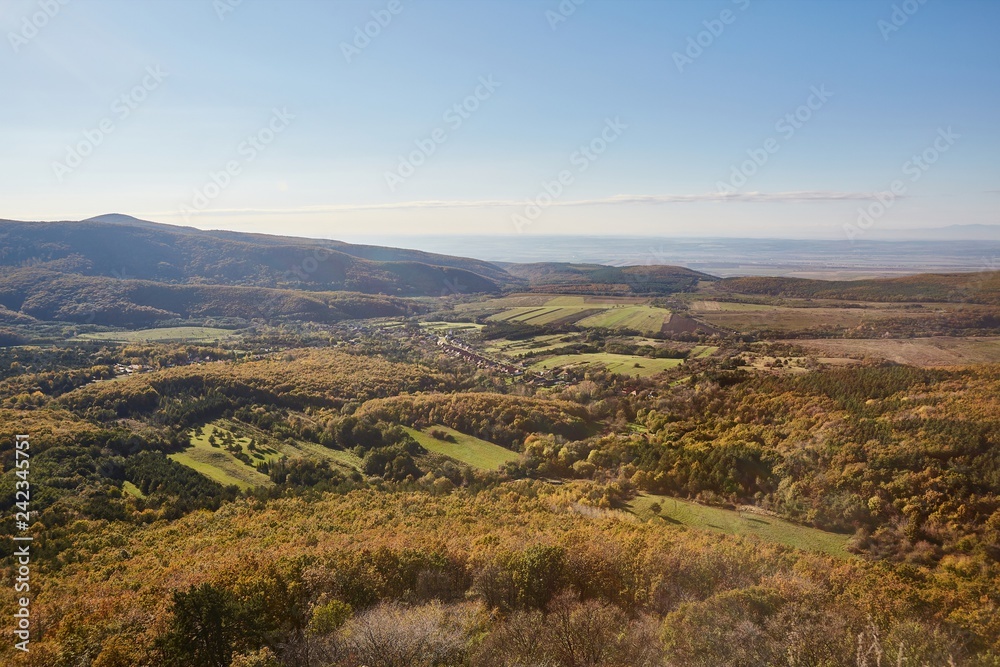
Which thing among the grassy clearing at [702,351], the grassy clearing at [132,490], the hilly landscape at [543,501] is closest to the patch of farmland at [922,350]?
the hilly landscape at [543,501]

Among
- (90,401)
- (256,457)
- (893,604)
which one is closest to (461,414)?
(256,457)

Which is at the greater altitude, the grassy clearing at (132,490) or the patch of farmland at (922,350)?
the patch of farmland at (922,350)

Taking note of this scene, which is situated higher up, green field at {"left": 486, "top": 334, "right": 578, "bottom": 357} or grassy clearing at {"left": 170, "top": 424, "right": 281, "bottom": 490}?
green field at {"left": 486, "top": 334, "right": 578, "bottom": 357}

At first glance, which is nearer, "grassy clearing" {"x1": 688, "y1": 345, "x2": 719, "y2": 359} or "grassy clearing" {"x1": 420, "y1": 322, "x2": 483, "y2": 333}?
"grassy clearing" {"x1": 688, "y1": 345, "x2": 719, "y2": 359}

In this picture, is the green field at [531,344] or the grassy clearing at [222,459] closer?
the grassy clearing at [222,459]

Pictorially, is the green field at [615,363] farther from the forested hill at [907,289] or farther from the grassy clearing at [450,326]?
the grassy clearing at [450,326]

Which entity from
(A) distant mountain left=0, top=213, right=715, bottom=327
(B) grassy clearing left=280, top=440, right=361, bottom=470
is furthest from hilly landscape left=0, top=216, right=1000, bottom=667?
(A) distant mountain left=0, top=213, right=715, bottom=327

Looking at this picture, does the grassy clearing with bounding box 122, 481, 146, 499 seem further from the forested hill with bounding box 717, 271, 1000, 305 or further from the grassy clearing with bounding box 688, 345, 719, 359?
the forested hill with bounding box 717, 271, 1000, 305
